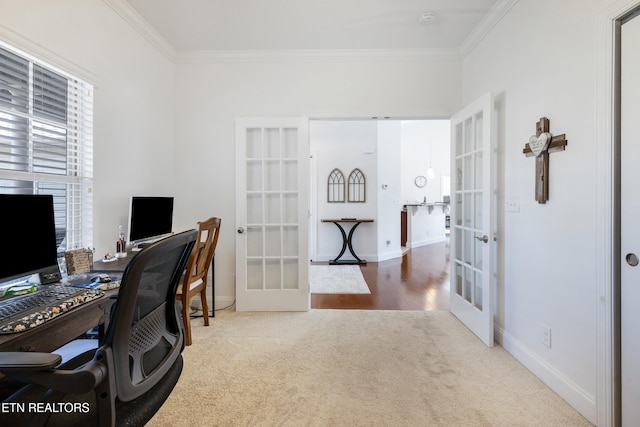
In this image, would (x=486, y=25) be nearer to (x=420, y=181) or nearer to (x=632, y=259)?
(x=632, y=259)

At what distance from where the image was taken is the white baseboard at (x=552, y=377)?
1639 mm

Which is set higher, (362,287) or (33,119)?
(33,119)

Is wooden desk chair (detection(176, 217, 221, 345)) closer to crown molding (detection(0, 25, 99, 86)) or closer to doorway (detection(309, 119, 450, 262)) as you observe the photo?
crown molding (detection(0, 25, 99, 86))

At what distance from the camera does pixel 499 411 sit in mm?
1686

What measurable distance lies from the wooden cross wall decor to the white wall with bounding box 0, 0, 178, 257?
316 cm

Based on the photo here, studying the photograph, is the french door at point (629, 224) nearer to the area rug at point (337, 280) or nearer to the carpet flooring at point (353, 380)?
the carpet flooring at point (353, 380)

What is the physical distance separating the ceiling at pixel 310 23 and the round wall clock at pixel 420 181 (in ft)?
18.7

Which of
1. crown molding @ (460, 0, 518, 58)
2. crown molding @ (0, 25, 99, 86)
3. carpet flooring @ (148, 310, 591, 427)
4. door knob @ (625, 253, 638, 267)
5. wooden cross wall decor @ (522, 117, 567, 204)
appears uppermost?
crown molding @ (460, 0, 518, 58)

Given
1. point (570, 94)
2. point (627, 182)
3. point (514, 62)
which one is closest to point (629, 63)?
point (570, 94)

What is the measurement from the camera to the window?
1.66 metres

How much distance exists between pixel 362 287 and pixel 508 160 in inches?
97.7

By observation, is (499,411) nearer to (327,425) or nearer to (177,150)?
(327,425)

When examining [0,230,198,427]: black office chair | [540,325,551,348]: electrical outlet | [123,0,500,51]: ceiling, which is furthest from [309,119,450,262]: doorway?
[0,230,198,427]: black office chair

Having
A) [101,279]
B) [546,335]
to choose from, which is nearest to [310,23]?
[101,279]
